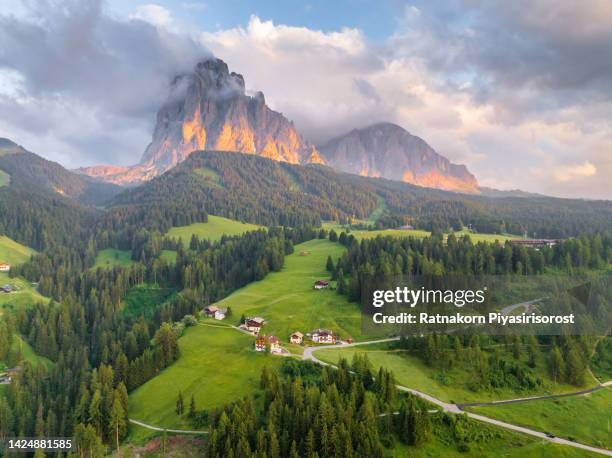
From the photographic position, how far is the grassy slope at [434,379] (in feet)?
264

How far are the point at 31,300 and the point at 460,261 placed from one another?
15012cm

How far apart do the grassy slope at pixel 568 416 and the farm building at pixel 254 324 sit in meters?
52.6

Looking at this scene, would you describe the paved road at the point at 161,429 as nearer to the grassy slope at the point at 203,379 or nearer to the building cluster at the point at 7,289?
the grassy slope at the point at 203,379

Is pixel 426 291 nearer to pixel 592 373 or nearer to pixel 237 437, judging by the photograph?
pixel 592 373

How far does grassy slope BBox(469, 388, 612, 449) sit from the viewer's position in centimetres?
7006

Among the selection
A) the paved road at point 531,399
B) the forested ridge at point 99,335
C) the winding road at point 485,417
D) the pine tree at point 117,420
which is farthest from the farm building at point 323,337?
the pine tree at point 117,420

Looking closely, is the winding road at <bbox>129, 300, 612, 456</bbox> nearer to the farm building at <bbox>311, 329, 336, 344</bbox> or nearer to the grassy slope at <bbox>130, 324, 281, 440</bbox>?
the grassy slope at <bbox>130, 324, 281, 440</bbox>

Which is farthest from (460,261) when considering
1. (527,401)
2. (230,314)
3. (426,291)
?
(230,314)

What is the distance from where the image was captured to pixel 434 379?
3351 inches

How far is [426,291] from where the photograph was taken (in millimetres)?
123688

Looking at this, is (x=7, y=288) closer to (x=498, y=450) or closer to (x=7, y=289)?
(x=7, y=289)

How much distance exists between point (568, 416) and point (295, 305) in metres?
69.3

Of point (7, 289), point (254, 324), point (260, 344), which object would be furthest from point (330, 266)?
point (7, 289)

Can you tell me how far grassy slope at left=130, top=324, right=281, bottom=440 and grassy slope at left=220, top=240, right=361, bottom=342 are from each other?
1186 centimetres
